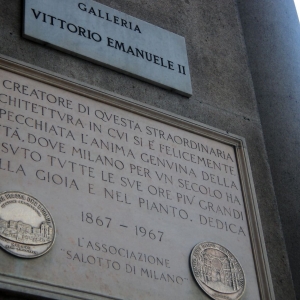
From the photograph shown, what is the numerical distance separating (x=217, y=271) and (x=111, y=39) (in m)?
3.47

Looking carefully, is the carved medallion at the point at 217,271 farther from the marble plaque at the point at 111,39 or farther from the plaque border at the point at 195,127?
the marble plaque at the point at 111,39

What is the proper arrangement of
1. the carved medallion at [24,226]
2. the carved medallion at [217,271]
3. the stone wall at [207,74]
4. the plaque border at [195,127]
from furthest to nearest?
the stone wall at [207,74] < the plaque border at [195,127] < the carved medallion at [217,271] < the carved medallion at [24,226]

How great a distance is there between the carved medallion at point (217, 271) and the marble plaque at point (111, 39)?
7.99ft

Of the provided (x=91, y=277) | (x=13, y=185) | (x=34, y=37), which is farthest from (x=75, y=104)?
(x=91, y=277)

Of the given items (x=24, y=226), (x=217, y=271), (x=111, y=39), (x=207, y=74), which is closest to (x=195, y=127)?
(x=207, y=74)

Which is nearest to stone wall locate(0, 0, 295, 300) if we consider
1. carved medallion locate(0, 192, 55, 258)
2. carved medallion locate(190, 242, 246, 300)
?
carved medallion locate(190, 242, 246, 300)

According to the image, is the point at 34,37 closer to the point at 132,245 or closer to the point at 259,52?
the point at 132,245

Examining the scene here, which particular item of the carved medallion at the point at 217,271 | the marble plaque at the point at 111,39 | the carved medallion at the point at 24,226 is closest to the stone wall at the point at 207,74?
the marble plaque at the point at 111,39

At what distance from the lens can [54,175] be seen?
8.09 m

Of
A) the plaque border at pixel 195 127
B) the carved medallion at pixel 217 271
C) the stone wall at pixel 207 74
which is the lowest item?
the carved medallion at pixel 217 271

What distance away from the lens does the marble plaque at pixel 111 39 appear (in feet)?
30.7

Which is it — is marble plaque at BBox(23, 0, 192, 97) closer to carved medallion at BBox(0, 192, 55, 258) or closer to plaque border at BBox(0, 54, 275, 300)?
plaque border at BBox(0, 54, 275, 300)

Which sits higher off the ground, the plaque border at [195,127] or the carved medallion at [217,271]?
the plaque border at [195,127]

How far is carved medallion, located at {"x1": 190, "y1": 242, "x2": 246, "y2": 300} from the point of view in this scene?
27.3ft
